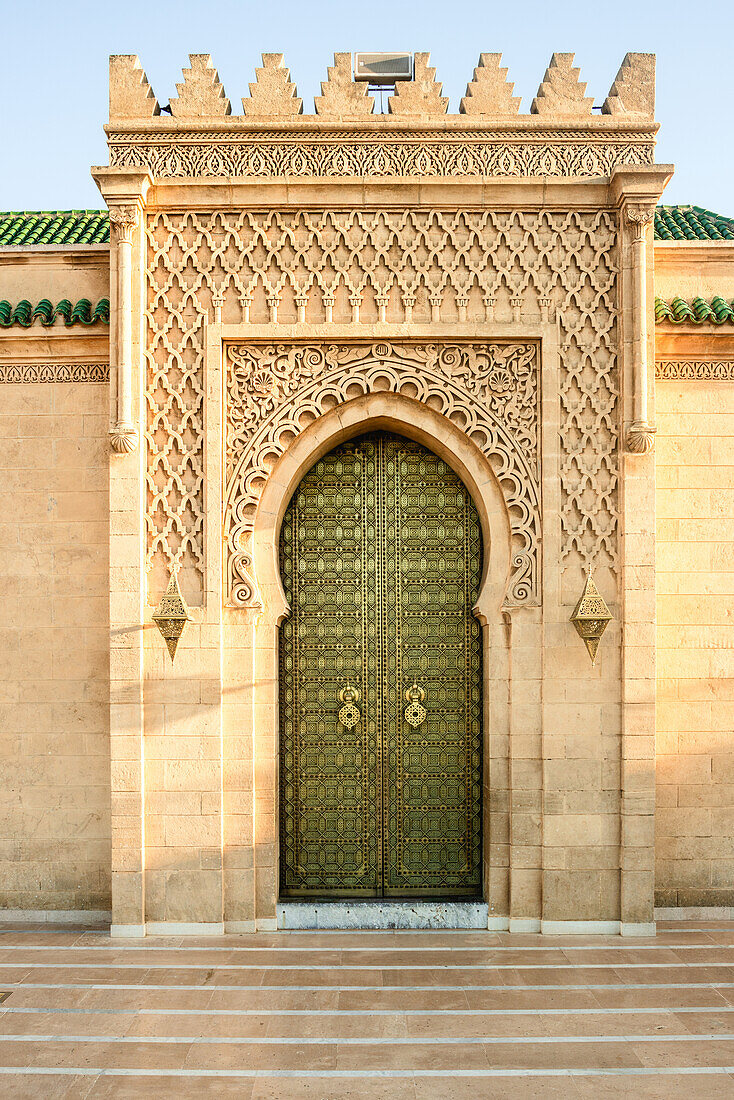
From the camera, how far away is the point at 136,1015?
515 centimetres

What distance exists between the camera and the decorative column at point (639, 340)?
6309 millimetres

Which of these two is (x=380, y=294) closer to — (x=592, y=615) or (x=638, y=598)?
(x=592, y=615)

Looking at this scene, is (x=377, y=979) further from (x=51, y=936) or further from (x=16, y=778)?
(x=16, y=778)

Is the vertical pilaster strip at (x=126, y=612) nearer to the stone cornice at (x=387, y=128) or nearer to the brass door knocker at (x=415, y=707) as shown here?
the stone cornice at (x=387, y=128)

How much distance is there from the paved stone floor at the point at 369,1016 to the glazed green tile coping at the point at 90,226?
18.4 feet

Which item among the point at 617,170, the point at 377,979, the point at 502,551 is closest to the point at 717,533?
the point at 502,551

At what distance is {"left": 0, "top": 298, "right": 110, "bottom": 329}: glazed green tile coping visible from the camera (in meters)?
6.71

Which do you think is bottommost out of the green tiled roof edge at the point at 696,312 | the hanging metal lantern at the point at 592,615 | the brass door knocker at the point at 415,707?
the brass door knocker at the point at 415,707

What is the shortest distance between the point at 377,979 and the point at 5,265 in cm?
607

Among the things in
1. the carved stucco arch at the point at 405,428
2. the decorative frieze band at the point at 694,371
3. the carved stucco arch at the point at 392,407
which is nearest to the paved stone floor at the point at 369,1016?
the carved stucco arch at the point at 405,428

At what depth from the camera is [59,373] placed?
6.89m

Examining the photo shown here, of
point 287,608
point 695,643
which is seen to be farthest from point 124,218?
point 695,643

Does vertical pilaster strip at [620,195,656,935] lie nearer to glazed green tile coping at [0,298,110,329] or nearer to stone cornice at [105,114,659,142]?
stone cornice at [105,114,659,142]

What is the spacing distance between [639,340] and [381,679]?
3145 millimetres
